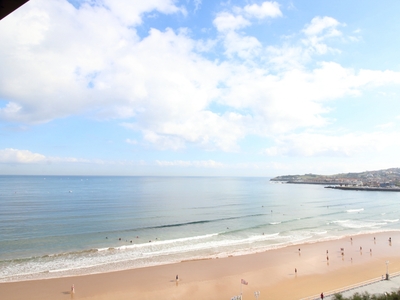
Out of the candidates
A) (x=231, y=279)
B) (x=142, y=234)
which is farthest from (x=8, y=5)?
(x=142, y=234)

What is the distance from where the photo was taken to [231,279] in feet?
73.3

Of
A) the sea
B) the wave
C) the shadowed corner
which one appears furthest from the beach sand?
the shadowed corner

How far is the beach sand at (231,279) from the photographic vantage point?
64.1 ft

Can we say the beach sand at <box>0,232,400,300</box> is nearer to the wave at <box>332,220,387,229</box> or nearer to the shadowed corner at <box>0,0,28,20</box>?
the wave at <box>332,220,387,229</box>

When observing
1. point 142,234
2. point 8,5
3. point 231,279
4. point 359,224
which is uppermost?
point 8,5

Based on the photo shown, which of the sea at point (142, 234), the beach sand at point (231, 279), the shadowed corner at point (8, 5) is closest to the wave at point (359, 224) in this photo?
the sea at point (142, 234)

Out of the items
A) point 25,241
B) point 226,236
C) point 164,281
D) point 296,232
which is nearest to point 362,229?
point 296,232

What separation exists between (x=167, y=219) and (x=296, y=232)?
2079cm

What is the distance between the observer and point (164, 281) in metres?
21.8

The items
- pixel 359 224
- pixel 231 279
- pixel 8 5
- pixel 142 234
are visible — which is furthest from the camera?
pixel 359 224

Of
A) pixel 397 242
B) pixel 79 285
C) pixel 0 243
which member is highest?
pixel 0 243

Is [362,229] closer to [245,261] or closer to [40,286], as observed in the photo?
[245,261]

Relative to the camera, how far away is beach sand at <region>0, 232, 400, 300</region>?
19.5m

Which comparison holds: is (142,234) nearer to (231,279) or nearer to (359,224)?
(231,279)
